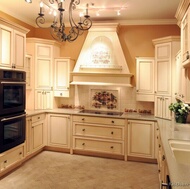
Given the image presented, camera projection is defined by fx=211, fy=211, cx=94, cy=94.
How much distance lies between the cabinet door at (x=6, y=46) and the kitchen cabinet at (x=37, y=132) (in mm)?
1338

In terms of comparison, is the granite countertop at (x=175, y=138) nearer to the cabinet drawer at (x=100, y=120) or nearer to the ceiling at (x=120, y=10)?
the cabinet drawer at (x=100, y=120)

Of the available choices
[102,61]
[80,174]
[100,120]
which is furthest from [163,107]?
[80,174]

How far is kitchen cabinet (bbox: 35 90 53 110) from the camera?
15.2 ft

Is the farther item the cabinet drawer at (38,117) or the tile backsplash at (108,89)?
the tile backsplash at (108,89)

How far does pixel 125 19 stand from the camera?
182 inches

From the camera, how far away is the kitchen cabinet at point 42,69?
4.58 m

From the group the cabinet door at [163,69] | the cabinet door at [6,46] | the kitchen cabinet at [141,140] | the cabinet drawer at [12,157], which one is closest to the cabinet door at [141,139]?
the kitchen cabinet at [141,140]

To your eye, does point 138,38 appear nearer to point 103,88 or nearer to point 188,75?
point 103,88

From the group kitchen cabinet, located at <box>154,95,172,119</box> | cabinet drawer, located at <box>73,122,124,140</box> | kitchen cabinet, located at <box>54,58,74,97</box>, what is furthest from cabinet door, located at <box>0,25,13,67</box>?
kitchen cabinet, located at <box>154,95,172,119</box>

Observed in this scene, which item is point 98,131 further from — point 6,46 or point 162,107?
point 6,46

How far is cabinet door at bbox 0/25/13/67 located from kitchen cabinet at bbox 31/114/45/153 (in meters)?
1.34

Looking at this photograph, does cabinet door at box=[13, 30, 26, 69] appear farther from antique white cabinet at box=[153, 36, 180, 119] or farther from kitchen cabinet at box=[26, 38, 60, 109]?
antique white cabinet at box=[153, 36, 180, 119]

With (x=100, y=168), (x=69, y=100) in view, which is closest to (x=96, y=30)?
(x=69, y=100)

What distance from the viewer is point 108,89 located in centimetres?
485
